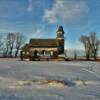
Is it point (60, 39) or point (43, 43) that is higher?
point (60, 39)

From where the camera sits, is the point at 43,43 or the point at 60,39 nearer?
the point at 43,43

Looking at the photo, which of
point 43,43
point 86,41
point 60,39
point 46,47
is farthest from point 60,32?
point 86,41

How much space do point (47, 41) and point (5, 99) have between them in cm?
7089

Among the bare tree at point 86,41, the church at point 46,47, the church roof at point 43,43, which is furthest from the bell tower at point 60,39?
the bare tree at point 86,41

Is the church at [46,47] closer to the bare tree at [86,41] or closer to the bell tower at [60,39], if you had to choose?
the bell tower at [60,39]

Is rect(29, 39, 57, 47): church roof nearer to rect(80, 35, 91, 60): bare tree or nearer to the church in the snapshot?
the church

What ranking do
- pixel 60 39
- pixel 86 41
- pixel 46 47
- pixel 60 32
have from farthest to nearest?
1. pixel 86 41
2. pixel 60 32
3. pixel 60 39
4. pixel 46 47

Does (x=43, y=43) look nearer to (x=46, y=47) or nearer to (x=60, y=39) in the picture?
(x=46, y=47)

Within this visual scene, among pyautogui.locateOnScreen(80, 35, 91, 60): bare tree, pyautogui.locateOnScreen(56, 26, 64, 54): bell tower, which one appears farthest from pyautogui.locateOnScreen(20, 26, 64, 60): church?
pyautogui.locateOnScreen(80, 35, 91, 60): bare tree

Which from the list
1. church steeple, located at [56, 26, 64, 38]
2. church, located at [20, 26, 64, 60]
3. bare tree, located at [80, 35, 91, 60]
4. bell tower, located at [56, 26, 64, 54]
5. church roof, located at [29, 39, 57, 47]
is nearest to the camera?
church, located at [20, 26, 64, 60]

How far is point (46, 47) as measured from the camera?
75.8 metres

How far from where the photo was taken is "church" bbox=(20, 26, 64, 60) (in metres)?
74.4

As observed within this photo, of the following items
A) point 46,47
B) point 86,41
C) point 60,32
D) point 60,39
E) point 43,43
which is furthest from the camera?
point 86,41

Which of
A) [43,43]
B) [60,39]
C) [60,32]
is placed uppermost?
[60,32]
